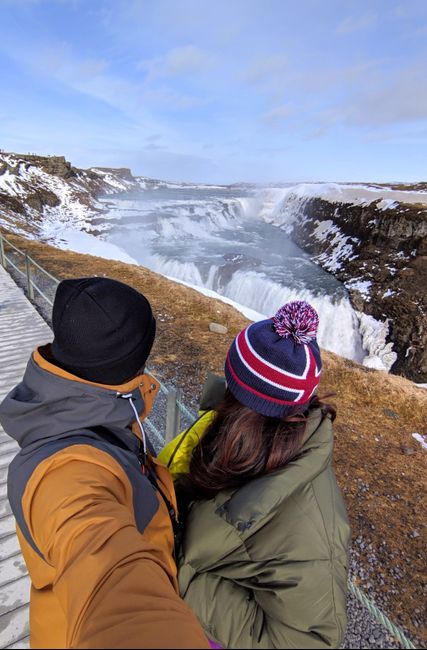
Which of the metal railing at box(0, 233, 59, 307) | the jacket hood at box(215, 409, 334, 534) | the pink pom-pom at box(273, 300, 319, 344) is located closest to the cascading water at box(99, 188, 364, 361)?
the metal railing at box(0, 233, 59, 307)

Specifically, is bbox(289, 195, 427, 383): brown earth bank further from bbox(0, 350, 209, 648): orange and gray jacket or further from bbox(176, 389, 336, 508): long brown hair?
bbox(0, 350, 209, 648): orange and gray jacket

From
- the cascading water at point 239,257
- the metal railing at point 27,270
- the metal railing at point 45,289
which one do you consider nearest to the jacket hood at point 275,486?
the metal railing at point 45,289

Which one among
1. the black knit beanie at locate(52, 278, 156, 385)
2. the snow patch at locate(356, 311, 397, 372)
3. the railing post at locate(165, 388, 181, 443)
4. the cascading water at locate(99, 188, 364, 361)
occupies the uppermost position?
the black knit beanie at locate(52, 278, 156, 385)

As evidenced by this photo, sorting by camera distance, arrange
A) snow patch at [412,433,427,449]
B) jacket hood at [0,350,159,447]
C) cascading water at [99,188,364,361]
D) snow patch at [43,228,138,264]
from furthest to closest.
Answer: snow patch at [43,228,138,264], cascading water at [99,188,364,361], snow patch at [412,433,427,449], jacket hood at [0,350,159,447]

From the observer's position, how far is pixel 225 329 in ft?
31.7

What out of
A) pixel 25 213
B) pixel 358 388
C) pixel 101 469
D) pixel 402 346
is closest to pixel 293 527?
pixel 101 469

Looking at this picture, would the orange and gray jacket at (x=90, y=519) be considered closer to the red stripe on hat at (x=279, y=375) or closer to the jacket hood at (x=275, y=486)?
the jacket hood at (x=275, y=486)

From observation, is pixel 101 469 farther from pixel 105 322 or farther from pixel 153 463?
pixel 105 322

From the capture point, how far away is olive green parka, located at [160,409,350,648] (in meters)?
0.98

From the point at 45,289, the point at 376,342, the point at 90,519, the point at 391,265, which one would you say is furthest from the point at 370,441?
the point at 391,265

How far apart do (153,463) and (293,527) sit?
0.61 meters

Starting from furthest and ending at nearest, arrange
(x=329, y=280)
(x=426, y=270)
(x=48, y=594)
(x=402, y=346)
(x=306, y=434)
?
(x=329, y=280) < (x=426, y=270) < (x=402, y=346) < (x=306, y=434) < (x=48, y=594)

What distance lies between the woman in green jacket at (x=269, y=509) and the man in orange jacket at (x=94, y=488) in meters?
0.16

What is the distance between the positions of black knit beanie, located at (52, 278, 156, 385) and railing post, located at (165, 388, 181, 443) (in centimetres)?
156
